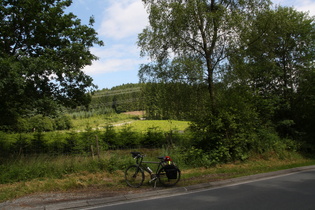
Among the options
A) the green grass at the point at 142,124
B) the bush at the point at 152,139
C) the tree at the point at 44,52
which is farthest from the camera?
the bush at the point at 152,139

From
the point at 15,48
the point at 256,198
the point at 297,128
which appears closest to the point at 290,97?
the point at 297,128

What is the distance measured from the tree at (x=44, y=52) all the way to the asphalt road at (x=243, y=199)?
6.78m

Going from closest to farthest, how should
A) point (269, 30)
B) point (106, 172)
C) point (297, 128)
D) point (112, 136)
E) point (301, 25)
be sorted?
point (106, 172), point (269, 30), point (112, 136), point (301, 25), point (297, 128)

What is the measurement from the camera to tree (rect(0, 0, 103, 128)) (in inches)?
404

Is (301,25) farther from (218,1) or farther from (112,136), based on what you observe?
(112,136)

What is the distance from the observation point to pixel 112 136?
15453mm

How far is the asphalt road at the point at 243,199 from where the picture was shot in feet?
18.0

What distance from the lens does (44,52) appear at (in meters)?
11.0

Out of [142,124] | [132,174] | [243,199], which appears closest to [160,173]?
[132,174]

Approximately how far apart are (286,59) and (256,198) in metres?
14.8

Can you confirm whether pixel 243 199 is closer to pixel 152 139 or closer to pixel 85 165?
pixel 85 165

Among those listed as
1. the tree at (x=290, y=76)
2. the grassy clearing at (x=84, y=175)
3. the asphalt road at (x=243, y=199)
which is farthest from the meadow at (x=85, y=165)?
the tree at (x=290, y=76)

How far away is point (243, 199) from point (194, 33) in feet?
28.0

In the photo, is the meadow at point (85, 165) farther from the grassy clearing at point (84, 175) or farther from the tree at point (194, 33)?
the tree at point (194, 33)
